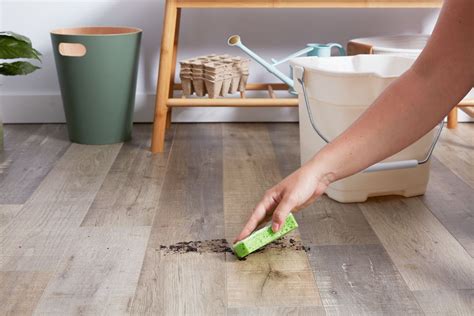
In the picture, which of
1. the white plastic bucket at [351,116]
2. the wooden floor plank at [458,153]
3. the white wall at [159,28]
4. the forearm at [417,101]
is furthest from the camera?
the white wall at [159,28]

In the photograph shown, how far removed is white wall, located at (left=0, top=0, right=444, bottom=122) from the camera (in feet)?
9.16

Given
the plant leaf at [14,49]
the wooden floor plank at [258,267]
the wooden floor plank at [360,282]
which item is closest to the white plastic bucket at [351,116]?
the wooden floor plank at [258,267]

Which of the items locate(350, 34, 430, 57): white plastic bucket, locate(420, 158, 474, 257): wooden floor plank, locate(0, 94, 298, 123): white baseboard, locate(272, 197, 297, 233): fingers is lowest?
locate(0, 94, 298, 123): white baseboard

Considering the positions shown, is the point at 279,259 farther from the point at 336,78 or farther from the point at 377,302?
the point at 336,78

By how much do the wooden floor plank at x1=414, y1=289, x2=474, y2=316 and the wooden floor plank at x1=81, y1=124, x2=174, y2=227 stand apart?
2.36 ft

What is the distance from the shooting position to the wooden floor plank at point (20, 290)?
1350 millimetres

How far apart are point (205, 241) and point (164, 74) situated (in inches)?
35.1

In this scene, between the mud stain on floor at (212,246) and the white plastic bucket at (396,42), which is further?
the white plastic bucket at (396,42)

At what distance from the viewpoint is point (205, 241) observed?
167cm

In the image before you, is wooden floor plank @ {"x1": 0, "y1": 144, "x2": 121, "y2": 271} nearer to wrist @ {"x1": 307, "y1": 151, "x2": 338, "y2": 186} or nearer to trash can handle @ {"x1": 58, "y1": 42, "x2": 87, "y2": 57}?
trash can handle @ {"x1": 58, "y1": 42, "x2": 87, "y2": 57}

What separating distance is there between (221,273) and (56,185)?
0.78 meters

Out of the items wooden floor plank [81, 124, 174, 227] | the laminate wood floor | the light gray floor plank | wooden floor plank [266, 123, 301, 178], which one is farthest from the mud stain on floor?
wooden floor plank [266, 123, 301, 178]

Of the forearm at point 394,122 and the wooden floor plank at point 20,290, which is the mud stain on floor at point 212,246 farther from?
the forearm at point 394,122

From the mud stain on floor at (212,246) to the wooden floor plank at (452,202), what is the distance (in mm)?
396
